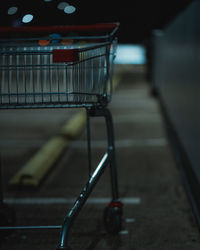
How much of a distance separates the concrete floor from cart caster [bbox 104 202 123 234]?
0.17 feet

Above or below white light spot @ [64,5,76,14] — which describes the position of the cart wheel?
below

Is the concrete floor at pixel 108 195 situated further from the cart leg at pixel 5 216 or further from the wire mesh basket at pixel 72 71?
the wire mesh basket at pixel 72 71

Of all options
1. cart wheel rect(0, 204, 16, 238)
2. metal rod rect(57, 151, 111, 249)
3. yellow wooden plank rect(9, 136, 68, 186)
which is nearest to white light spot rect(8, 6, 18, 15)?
metal rod rect(57, 151, 111, 249)

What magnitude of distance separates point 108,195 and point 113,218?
3.18 ft

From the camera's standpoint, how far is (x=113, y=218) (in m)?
2.94

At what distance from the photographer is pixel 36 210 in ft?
11.6

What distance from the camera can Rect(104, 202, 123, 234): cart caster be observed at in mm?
2943

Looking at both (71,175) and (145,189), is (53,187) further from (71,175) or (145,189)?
(145,189)

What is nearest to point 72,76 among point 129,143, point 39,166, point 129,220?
point 129,220

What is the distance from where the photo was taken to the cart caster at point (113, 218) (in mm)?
2943

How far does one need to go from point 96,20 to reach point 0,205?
148 cm

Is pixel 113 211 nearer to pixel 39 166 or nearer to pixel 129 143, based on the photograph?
pixel 39 166

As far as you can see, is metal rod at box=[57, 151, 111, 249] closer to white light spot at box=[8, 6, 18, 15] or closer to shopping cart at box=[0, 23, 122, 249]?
shopping cart at box=[0, 23, 122, 249]

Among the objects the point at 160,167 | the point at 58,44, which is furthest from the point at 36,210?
the point at 160,167
